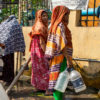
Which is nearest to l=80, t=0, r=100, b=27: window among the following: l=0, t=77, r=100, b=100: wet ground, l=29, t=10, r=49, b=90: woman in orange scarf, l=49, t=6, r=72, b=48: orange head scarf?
l=29, t=10, r=49, b=90: woman in orange scarf

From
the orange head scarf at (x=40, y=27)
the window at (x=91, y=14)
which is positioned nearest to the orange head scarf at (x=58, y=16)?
the orange head scarf at (x=40, y=27)

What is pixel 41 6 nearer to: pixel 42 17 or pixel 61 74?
pixel 42 17

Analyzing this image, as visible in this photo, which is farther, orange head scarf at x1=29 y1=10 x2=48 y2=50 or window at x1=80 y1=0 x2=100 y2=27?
window at x1=80 y1=0 x2=100 y2=27

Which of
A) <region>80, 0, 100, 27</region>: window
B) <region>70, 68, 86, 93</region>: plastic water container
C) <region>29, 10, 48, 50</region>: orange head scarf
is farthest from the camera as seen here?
<region>80, 0, 100, 27</region>: window

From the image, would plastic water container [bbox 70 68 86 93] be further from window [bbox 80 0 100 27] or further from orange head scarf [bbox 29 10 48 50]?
window [bbox 80 0 100 27]

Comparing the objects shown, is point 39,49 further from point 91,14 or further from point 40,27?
point 91,14

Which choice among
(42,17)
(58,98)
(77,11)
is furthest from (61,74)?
(77,11)

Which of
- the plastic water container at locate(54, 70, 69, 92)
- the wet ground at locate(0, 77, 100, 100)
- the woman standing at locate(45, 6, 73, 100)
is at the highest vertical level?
the woman standing at locate(45, 6, 73, 100)

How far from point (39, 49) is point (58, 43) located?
1014 millimetres

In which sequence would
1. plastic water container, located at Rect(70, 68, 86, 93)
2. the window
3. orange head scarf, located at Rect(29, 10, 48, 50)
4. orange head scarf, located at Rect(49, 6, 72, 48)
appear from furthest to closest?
1. the window
2. orange head scarf, located at Rect(29, 10, 48, 50)
3. orange head scarf, located at Rect(49, 6, 72, 48)
4. plastic water container, located at Rect(70, 68, 86, 93)

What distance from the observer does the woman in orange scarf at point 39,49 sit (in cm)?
452

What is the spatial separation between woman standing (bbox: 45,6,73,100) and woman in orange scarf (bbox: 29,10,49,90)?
743 millimetres

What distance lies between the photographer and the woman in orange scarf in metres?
4.52

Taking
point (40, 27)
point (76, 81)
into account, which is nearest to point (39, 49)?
point (40, 27)
